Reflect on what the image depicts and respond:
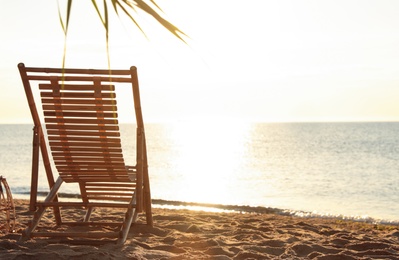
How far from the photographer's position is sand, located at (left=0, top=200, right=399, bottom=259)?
4.83m

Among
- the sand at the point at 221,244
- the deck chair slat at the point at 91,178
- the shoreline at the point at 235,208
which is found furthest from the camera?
the shoreline at the point at 235,208

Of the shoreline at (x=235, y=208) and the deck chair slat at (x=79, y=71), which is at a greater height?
the deck chair slat at (x=79, y=71)

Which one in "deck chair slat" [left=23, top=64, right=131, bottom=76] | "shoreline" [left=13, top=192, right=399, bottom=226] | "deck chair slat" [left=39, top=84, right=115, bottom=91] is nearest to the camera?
"deck chair slat" [left=23, top=64, right=131, bottom=76]

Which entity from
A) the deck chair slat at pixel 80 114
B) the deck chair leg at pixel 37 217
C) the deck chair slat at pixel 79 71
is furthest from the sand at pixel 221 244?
the deck chair slat at pixel 79 71

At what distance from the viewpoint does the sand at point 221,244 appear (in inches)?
190

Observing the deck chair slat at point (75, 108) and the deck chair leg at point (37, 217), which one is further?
the deck chair leg at point (37, 217)

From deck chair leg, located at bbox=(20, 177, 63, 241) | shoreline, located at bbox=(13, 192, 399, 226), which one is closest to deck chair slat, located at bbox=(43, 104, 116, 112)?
deck chair leg, located at bbox=(20, 177, 63, 241)

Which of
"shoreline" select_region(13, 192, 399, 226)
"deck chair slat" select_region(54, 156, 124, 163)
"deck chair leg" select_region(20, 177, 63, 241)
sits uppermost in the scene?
"deck chair slat" select_region(54, 156, 124, 163)

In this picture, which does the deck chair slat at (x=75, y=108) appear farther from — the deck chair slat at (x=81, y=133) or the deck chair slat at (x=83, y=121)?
the deck chair slat at (x=81, y=133)

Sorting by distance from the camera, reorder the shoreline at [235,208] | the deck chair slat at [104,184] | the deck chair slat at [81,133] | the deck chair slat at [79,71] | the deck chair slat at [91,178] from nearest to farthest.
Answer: the deck chair slat at [79,71]
the deck chair slat at [81,133]
the deck chair slat at [91,178]
the deck chair slat at [104,184]
the shoreline at [235,208]

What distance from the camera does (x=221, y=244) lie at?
18.6ft

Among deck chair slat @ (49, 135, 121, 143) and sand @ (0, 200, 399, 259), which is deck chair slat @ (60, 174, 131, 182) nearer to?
deck chair slat @ (49, 135, 121, 143)

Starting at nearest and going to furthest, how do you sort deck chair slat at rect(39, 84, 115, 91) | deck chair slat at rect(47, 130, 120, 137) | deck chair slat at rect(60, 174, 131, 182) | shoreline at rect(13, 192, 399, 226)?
deck chair slat at rect(39, 84, 115, 91), deck chair slat at rect(47, 130, 120, 137), deck chair slat at rect(60, 174, 131, 182), shoreline at rect(13, 192, 399, 226)

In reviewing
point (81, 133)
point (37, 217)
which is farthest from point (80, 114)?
point (37, 217)
